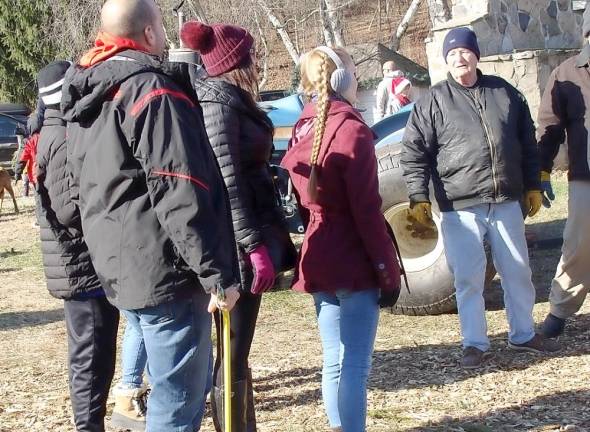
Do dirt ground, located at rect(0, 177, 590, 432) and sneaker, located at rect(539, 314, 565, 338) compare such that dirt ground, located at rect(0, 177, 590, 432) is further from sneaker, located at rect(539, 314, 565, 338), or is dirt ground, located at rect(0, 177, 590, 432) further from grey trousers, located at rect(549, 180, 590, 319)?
grey trousers, located at rect(549, 180, 590, 319)

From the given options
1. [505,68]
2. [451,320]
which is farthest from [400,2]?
[451,320]

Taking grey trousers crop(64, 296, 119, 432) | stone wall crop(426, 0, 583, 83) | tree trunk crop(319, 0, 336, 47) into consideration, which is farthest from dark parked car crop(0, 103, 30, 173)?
grey trousers crop(64, 296, 119, 432)

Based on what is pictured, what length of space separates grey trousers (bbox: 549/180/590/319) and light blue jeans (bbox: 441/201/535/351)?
330mm

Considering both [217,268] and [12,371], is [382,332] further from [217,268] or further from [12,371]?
[217,268]

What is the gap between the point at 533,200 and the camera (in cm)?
550

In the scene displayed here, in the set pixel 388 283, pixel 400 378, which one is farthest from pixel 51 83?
pixel 400 378

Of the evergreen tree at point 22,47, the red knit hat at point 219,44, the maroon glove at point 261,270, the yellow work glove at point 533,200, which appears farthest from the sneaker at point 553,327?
the evergreen tree at point 22,47

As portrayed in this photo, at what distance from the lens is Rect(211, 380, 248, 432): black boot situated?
4023 mm

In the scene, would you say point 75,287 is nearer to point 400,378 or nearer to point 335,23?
point 400,378

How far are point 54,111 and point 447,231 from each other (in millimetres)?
2374

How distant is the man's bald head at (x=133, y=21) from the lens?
129 inches

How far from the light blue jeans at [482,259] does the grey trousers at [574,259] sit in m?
0.33

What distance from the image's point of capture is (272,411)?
197 inches

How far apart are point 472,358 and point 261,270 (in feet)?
6.69
